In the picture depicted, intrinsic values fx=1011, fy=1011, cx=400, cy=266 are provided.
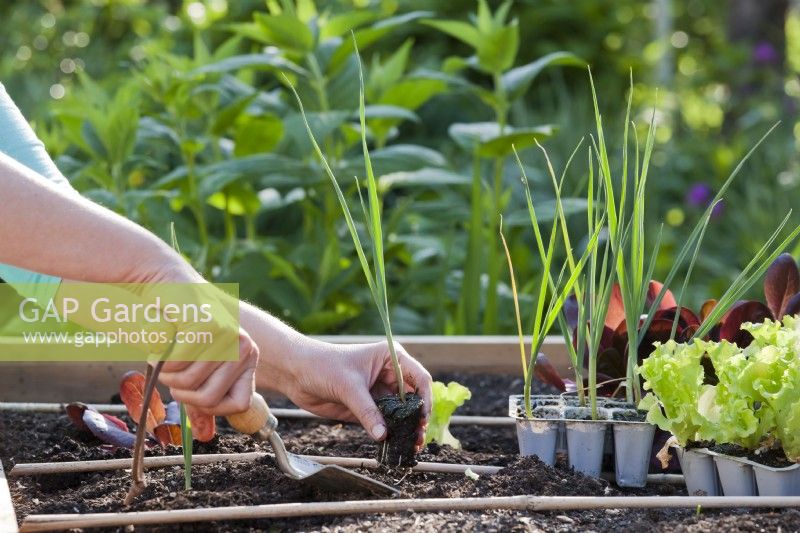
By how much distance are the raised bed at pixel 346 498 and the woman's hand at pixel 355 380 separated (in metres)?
0.11

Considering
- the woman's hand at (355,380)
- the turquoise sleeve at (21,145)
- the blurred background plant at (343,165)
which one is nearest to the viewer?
the woman's hand at (355,380)

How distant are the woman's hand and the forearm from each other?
44cm

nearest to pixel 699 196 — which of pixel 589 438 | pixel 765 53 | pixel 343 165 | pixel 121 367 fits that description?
pixel 765 53

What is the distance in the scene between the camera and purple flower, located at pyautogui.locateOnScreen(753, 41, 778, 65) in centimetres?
586

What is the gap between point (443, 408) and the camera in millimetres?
1853

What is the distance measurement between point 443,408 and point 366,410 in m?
0.29

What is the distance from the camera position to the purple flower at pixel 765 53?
19.2ft

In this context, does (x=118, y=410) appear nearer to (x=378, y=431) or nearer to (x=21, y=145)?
(x=21, y=145)

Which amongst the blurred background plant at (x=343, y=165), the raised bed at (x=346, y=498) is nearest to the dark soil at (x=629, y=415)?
the raised bed at (x=346, y=498)

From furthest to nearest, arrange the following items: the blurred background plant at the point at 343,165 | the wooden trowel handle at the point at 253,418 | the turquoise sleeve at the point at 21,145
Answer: the blurred background plant at the point at 343,165
the turquoise sleeve at the point at 21,145
the wooden trowel handle at the point at 253,418

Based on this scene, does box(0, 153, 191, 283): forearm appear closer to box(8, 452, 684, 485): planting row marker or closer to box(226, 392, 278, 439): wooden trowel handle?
box(226, 392, 278, 439): wooden trowel handle

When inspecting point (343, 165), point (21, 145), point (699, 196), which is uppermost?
point (699, 196)

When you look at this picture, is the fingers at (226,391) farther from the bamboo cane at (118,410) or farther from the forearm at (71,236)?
the bamboo cane at (118,410)

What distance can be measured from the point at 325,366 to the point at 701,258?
3153 mm
